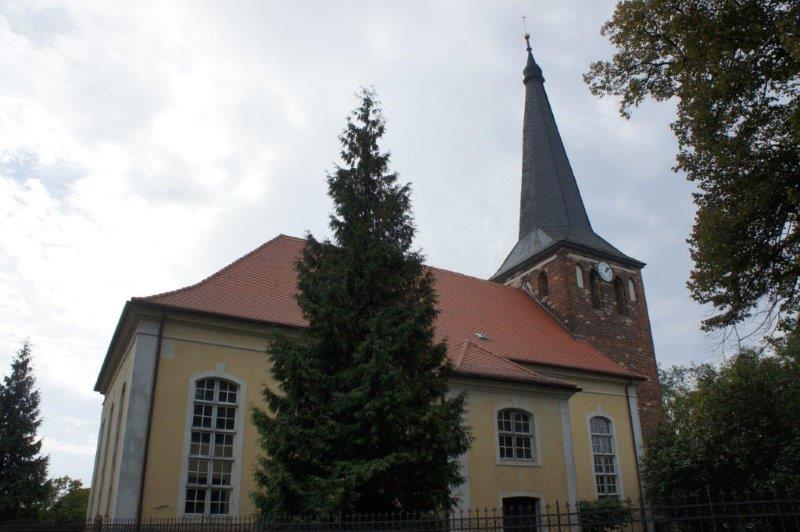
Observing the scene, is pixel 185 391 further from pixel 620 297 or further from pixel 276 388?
pixel 620 297

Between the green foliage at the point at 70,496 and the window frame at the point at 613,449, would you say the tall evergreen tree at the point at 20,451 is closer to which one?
the green foliage at the point at 70,496

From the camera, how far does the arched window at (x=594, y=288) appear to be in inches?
948

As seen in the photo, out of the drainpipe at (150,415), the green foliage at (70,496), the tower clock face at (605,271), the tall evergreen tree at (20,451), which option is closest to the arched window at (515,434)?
the drainpipe at (150,415)

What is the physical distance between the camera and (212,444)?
45.3 ft

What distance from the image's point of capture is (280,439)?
9.98m

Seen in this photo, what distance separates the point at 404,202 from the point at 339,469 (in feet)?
16.5

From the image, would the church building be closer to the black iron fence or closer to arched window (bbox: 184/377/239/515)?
arched window (bbox: 184/377/239/515)

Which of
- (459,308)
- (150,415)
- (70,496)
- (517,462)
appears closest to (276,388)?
(150,415)

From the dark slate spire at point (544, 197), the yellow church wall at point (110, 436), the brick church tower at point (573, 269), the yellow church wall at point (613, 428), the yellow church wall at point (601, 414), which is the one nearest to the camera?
the yellow church wall at point (110, 436)

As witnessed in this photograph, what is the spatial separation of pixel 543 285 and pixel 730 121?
1478 cm

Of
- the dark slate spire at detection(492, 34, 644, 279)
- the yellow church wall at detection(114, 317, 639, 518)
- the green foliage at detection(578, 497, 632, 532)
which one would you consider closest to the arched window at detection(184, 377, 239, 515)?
the yellow church wall at detection(114, 317, 639, 518)

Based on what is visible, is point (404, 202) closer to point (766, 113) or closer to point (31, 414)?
point (766, 113)

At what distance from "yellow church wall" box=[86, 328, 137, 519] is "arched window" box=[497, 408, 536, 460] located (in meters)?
8.57

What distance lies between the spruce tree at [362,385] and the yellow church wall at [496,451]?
436 cm
